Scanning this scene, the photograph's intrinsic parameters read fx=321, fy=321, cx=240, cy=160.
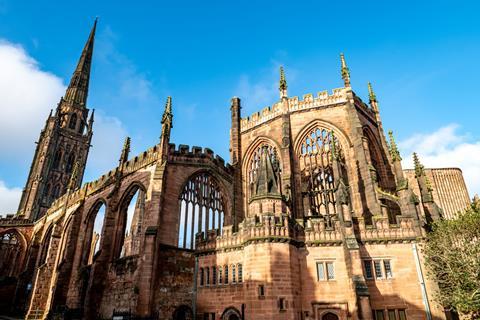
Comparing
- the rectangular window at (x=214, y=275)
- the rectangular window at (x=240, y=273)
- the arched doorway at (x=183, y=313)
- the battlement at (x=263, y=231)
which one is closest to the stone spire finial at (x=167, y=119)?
the battlement at (x=263, y=231)

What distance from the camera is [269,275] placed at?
1747 cm

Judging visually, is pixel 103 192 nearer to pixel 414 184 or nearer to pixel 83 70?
pixel 414 184

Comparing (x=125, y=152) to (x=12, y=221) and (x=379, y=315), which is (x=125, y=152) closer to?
(x=379, y=315)

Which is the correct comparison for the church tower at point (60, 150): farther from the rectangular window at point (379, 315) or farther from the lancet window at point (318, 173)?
the rectangular window at point (379, 315)

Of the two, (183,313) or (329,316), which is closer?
(329,316)

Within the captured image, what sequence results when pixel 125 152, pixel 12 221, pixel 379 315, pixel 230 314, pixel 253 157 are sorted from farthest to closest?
pixel 12 221 → pixel 253 157 → pixel 125 152 → pixel 230 314 → pixel 379 315

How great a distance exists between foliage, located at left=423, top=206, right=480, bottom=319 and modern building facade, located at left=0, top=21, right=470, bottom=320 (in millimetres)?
824

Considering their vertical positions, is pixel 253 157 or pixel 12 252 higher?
pixel 253 157

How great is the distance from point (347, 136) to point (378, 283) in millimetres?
12500

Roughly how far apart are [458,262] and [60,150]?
6529 cm

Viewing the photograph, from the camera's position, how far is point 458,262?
17.3 meters

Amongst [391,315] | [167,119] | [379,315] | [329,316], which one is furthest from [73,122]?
[391,315]

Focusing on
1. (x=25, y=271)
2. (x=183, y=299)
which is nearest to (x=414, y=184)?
(x=183, y=299)

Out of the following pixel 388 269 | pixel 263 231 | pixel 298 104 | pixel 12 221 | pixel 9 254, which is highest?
pixel 298 104
